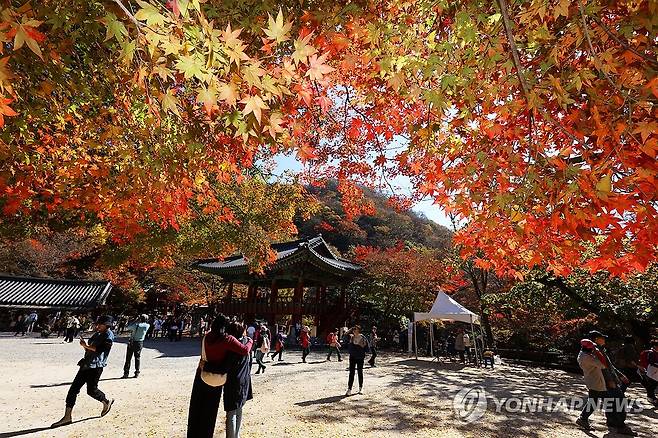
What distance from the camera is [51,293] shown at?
25016mm

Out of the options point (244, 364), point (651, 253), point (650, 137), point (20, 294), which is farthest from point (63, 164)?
point (20, 294)

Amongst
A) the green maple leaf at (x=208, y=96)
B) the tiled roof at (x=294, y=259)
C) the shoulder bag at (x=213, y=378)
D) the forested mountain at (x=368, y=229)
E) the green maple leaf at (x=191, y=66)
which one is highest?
the forested mountain at (x=368, y=229)

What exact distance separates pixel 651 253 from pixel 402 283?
732 inches

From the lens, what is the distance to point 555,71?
3.90 meters

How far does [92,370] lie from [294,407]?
3.27 metres

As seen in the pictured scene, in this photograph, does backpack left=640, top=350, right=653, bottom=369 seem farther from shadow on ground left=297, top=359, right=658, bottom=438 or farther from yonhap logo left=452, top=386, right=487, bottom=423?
yonhap logo left=452, top=386, right=487, bottom=423

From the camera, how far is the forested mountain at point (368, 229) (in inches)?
1949

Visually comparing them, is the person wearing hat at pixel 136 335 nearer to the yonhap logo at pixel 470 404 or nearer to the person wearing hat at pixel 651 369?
the yonhap logo at pixel 470 404

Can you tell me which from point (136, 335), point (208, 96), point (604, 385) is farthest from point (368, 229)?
point (208, 96)

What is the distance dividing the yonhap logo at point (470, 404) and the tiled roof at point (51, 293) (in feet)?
77.9

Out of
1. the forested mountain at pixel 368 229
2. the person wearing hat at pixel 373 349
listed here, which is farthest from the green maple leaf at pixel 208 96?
the forested mountain at pixel 368 229

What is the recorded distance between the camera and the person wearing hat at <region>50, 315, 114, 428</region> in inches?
205

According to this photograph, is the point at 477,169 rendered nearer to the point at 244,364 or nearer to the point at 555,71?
the point at 555,71

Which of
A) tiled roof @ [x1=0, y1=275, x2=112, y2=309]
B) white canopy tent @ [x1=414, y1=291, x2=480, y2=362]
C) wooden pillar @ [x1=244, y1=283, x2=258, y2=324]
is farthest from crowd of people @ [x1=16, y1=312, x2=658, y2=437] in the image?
tiled roof @ [x1=0, y1=275, x2=112, y2=309]
